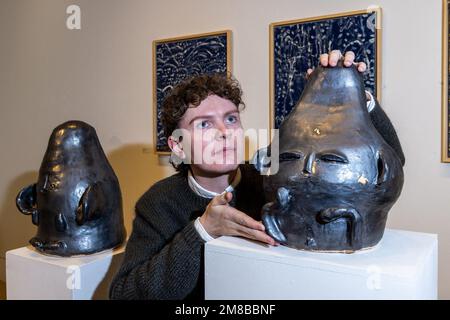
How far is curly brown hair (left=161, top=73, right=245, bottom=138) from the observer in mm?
1139

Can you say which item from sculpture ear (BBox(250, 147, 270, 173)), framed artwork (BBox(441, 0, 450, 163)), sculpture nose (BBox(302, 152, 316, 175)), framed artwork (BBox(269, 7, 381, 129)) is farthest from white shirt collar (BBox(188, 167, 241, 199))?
framed artwork (BBox(441, 0, 450, 163))

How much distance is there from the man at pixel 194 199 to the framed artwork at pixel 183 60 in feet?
2.37

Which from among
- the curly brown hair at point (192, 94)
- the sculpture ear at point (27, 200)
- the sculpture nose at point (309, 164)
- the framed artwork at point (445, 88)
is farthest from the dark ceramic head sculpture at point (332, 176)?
the sculpture ear at point (27, 200)

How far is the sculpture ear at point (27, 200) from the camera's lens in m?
1.53

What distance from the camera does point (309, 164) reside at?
0.83 metres

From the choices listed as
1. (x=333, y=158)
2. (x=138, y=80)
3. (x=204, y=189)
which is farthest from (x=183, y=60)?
(x=333, y=158)

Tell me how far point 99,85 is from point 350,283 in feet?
6.35

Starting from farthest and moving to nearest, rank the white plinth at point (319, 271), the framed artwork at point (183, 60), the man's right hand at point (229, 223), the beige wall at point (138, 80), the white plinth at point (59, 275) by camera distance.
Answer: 1. the framed artwork at point (183, 60)
2. the beige wall at point (138, 80)
3. the white plinth at point (59, 275)
4. the man's right hand at point (229, 223)
5. the white plinth at point (319, 271)

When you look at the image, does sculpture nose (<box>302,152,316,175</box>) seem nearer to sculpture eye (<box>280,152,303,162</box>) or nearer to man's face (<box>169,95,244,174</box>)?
sculpture eye (<box>280,152,303,162</box>)

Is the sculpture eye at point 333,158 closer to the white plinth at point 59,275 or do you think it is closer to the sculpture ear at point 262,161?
the sculpture ear at point 262,161

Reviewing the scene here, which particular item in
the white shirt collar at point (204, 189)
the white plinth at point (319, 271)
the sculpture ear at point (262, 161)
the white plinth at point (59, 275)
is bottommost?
the white plinth at point (59, 275)

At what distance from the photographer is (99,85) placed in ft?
7.79

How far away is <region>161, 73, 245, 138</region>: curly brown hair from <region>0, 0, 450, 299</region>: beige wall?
66cm
